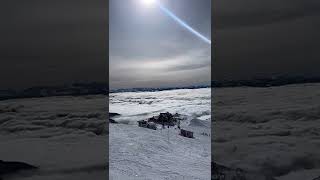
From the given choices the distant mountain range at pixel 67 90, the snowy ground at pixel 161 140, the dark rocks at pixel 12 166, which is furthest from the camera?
the snowy ground at pixel 161 140

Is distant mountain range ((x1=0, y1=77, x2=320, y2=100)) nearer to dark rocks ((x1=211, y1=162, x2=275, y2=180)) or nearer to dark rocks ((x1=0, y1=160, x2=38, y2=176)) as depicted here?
dark rocks ((x1=0, y1=160, x2=38, y2=176))

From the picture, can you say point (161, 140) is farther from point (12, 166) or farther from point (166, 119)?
point (12, 166)

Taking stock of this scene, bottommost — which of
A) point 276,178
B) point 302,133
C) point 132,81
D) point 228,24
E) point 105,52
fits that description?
point 276,178

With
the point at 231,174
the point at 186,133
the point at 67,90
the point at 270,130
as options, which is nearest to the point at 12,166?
the point at 67,90

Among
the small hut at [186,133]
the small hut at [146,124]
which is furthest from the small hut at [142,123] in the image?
the small hut at [186,133]

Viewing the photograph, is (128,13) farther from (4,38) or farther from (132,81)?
(4,38)

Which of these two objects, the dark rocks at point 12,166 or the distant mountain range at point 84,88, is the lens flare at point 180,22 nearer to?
the distant mountain range at point 84,88

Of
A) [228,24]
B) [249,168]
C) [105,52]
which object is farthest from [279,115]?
[105,52]
